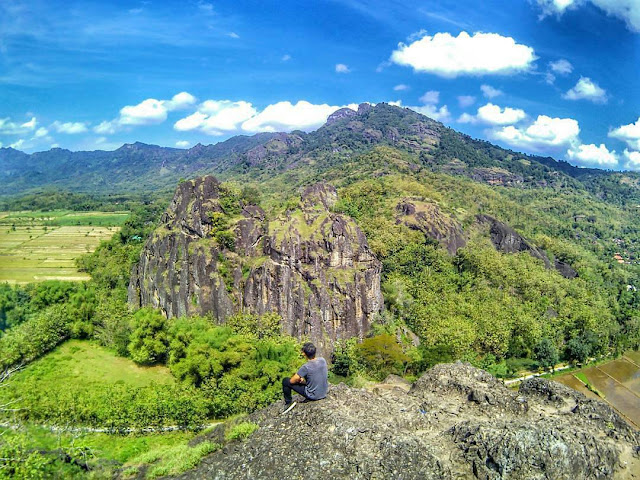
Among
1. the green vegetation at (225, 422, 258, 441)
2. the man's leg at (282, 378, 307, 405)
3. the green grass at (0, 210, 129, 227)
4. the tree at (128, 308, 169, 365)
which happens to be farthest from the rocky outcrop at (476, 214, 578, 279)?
the green grass at (0, 210, 129, 227)

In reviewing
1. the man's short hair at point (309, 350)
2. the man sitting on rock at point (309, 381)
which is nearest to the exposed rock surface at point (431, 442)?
the man sitting on rock at point (309, 381)

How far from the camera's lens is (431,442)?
11805 millimetres

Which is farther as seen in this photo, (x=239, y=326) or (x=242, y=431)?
(x=239, y=326)

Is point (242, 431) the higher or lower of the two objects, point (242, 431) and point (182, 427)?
the higher

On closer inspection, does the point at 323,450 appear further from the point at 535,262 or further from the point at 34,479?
the point at 535,262

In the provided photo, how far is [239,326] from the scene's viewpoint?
38.9m

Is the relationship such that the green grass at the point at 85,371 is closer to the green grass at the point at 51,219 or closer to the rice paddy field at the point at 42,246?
the rice paddy field at the point at 42,246

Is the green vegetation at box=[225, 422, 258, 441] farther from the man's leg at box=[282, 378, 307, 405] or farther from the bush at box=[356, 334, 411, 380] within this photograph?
the bush at box=[356, 334, 411, 380]

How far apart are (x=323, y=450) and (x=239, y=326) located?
29.1 m

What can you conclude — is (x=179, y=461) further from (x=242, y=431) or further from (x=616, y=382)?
(x=616, y=382)

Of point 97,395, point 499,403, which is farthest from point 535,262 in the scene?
point 97,395

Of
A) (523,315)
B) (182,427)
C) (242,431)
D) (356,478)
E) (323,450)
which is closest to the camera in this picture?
(356,478)

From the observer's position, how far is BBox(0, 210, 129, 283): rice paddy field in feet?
150

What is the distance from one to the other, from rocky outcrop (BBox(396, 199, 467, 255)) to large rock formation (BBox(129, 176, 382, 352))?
71.1ft
